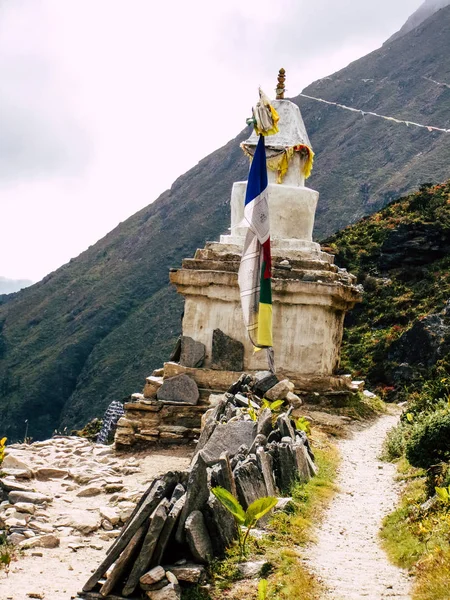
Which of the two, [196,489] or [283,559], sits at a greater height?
[196,489]

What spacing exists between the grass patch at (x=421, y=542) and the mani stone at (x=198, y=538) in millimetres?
1407

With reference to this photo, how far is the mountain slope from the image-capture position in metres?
57.8

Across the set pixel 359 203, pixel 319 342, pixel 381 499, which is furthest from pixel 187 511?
pixel 359 203

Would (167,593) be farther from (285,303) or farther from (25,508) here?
(285,303)

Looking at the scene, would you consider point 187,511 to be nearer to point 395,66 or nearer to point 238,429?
point 238,429

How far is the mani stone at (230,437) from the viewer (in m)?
7.38

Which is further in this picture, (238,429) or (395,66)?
(395,66)

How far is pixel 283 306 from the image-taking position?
12.0 metres

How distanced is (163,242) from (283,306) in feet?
231

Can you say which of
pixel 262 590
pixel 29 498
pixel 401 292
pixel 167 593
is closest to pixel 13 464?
pixel 29 498

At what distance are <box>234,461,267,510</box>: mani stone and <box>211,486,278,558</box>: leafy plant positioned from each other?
0.28 m

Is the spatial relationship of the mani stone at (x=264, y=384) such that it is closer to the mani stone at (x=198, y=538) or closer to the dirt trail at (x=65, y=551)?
the dirt trail at (x=65, y=551)

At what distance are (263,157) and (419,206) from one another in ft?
109

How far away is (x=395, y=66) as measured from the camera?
105812 millimetres
